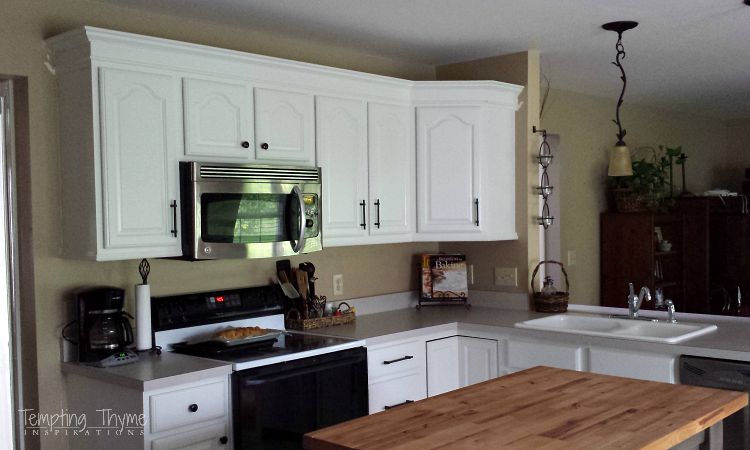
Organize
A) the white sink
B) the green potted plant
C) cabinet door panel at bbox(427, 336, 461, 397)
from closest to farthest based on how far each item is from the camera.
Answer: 1. the white sink
2. cabinet door panel at bbox(427, 336, 461, 397)
3. the green potted plant

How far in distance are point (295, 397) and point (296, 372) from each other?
10 cm

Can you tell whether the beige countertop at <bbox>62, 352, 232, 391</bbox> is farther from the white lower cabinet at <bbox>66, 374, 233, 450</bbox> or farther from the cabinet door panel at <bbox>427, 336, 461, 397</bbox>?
the cabinet door panel at <bbox>427, 336, 461, 397</bbox>

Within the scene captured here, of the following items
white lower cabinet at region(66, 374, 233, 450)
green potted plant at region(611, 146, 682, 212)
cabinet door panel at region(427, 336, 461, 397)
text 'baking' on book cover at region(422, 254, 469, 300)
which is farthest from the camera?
green potted plant at region(611, 146, 682, 212)

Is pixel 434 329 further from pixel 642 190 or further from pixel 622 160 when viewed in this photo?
pixel 642 190

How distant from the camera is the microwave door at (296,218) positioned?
338 cm

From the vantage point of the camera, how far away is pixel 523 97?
425 centimetres

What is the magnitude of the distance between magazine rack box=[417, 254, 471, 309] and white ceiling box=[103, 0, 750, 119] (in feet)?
3.89

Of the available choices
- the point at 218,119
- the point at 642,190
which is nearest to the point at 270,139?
the point at 218,119

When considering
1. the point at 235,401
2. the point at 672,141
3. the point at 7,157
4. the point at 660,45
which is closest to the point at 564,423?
the point at 235,401

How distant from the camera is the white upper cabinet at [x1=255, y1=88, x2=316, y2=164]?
3.36 meters

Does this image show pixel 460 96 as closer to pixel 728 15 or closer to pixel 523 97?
pixel 523 97

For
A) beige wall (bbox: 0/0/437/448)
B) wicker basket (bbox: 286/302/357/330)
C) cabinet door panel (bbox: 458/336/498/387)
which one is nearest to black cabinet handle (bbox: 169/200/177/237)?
beige wall (bbox: 0/0/437/448)

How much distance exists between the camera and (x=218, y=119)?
3.20 m

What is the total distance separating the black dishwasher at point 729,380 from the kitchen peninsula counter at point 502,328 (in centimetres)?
3
